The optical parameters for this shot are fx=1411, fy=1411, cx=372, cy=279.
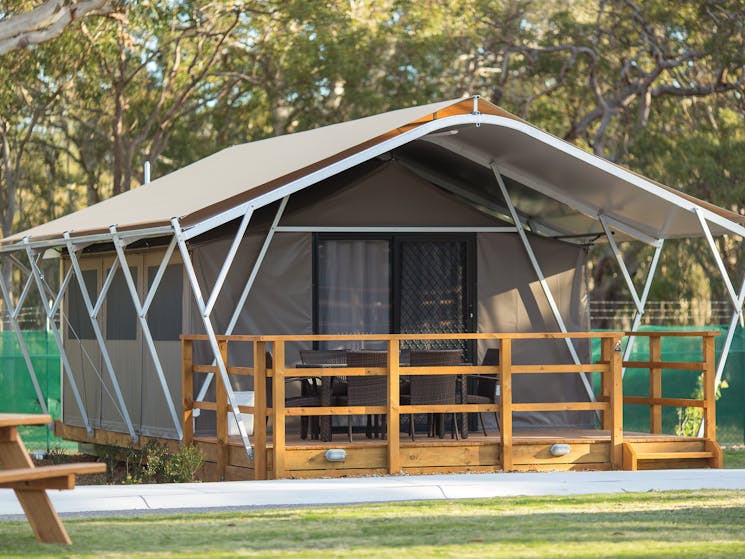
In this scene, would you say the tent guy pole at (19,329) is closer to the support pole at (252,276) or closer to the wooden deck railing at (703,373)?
the support pole at (252,276)

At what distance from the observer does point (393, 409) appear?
1091 centimetres

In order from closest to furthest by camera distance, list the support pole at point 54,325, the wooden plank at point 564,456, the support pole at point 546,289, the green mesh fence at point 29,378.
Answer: the wooden plank at point 564,456 < the support pole at point 54,325 < the support pole at point 546,289 < the green mesh fence at point 29,378

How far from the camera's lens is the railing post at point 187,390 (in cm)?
1175

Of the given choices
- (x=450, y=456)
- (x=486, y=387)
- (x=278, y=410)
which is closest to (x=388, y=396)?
(x=450, y=456)

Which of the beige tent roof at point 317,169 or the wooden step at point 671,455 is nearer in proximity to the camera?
the beige tent roof at point 317,169

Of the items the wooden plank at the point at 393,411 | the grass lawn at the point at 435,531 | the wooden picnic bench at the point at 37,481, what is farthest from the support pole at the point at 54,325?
the wooden picnic bench at the point at 37,481

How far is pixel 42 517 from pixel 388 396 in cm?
439

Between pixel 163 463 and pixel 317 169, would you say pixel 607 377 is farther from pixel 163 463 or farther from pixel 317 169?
pixel 163 463

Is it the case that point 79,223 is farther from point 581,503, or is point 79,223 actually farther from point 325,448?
point 581,503

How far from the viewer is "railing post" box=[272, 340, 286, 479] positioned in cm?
1058

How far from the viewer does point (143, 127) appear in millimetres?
26078

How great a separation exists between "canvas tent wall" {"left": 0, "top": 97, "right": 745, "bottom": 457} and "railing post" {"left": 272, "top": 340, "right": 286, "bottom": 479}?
303 millimetres

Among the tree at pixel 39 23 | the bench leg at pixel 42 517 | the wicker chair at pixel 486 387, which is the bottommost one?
the bench leg at pixel 42 517

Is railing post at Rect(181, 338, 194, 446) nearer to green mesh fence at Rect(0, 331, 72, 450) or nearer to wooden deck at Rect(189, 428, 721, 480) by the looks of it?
wooden deck at Rect(189, 428, 721, 480)
